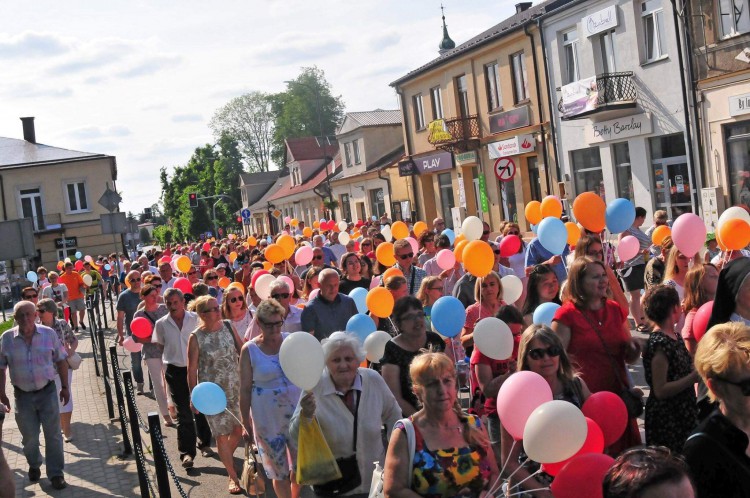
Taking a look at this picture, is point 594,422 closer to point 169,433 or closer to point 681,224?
point 681,224

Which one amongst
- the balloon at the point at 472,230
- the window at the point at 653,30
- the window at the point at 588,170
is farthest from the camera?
the window at the point at 588,170

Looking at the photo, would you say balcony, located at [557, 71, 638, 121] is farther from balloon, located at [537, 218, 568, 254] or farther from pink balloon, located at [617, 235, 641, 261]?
balloon, located at [537, 218, 568, 254]

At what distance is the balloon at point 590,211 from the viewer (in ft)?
31.9

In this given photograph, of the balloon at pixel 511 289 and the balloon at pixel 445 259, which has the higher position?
the balloon at pixel 445 259

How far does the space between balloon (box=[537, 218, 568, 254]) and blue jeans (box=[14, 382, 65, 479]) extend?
18.1ft

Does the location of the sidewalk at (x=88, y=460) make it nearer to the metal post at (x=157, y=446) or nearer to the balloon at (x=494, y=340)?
the metal post at (x=157, y=446)

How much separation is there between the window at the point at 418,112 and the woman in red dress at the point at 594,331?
32235 millimetres

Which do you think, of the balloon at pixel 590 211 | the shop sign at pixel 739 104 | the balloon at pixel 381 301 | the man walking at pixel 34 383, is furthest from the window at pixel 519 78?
the man walking at pixel 34 383

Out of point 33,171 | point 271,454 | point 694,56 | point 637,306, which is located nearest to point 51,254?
point 33,171

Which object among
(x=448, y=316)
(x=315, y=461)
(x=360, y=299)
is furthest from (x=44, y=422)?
(x=315, y=461)

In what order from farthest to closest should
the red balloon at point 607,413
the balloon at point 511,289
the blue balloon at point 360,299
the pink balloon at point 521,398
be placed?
the blue balloon at point 360,299
the balloon at point 511,289
the red balloon at point 607,413
the pink balloon at point 521,398

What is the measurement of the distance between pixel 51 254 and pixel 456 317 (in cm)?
4828

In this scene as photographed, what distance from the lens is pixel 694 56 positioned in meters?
20.8

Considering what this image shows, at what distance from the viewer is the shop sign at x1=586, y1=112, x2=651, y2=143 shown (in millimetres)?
22953
